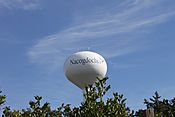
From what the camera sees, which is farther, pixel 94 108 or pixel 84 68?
pixel 84 68

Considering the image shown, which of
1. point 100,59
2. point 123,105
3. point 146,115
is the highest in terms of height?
point 100,59

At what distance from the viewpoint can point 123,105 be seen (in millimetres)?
9945

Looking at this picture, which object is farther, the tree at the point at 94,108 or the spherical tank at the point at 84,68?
the spherical tank at the point at 84,68

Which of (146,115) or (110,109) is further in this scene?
(110,109)

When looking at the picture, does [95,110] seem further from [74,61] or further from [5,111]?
[74,61]

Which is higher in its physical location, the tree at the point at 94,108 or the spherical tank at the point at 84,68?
the spherical tank at the point at 84,68

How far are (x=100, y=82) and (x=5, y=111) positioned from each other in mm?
2577

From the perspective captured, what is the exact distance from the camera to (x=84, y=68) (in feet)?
154

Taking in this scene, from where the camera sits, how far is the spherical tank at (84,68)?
46.8 m

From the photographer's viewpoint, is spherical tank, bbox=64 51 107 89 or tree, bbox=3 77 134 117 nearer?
tree, bbox=3 77 134 117

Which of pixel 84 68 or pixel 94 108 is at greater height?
pixel 84 68

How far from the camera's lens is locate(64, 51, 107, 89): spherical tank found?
153ft

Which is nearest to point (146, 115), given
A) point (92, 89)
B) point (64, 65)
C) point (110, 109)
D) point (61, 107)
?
point (110, 109)

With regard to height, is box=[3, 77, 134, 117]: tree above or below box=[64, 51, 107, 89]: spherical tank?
below
